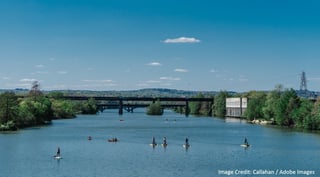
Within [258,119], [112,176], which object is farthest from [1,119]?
[258,119]

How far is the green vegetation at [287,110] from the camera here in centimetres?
13550

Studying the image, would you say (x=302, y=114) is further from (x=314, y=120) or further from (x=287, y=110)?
(x=287, y=110)

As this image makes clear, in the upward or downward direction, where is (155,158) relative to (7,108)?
downward

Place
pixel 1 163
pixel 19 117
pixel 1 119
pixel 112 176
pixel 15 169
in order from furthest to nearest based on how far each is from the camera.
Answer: pixel 19 117 → pixel 1 119 → pixel 1 163 → pixel 15 169 → pixel 112 176

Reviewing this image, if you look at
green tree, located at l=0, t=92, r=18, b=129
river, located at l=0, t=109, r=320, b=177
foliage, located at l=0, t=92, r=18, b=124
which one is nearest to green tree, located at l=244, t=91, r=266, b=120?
foliage, located at l=0, t=92, r=18, b=124

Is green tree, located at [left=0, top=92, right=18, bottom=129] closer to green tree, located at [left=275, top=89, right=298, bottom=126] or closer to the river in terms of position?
the river

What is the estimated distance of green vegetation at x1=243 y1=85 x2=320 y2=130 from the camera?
136 m

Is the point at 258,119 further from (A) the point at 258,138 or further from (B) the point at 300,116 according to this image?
(A) the point at 258,138

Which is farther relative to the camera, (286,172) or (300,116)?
(300,116)

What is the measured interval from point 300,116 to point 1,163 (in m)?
90.9

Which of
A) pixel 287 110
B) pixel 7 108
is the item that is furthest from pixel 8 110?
pixel 287 110

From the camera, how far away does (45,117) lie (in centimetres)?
16788

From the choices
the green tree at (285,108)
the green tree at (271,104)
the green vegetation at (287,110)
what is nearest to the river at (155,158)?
the green vegetation at (287,110)

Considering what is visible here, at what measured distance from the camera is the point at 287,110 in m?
154
